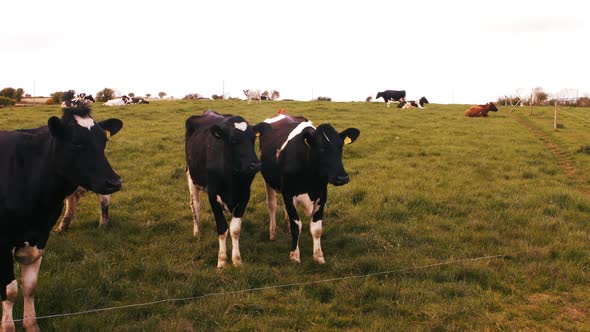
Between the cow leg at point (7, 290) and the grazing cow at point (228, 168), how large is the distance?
2.72m

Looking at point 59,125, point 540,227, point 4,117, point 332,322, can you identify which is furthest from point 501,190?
point 4,117

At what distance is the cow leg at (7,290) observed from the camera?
181 inches

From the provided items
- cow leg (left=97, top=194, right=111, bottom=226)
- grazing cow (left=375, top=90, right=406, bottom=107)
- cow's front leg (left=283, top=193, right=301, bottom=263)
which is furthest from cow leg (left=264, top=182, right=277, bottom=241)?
grazing cow (left=375, top=90, right=406, bottom=107)

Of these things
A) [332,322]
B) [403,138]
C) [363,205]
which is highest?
[403,138]

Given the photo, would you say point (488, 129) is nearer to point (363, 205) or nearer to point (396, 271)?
point (363, 205)

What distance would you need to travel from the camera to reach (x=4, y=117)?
22.7 m

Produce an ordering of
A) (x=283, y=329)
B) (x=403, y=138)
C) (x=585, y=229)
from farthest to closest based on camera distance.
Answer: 1. (x=403, y=138)
2. (x=585, y=229)
3. (x=283, y=329)

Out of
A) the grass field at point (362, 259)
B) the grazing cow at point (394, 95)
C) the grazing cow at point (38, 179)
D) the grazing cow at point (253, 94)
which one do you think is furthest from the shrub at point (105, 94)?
the grazing cow at point (38, 179)

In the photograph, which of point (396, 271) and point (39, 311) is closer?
point (39, 311)

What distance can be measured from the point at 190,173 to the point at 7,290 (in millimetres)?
3797

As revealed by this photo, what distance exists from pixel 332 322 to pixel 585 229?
19.6ft

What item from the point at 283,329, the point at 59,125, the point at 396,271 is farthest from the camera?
the point at 396,271

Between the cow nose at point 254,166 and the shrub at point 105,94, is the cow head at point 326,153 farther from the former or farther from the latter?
the shrub at point 105,94

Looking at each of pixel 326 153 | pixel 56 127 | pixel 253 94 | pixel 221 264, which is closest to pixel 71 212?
pixel 221 264
